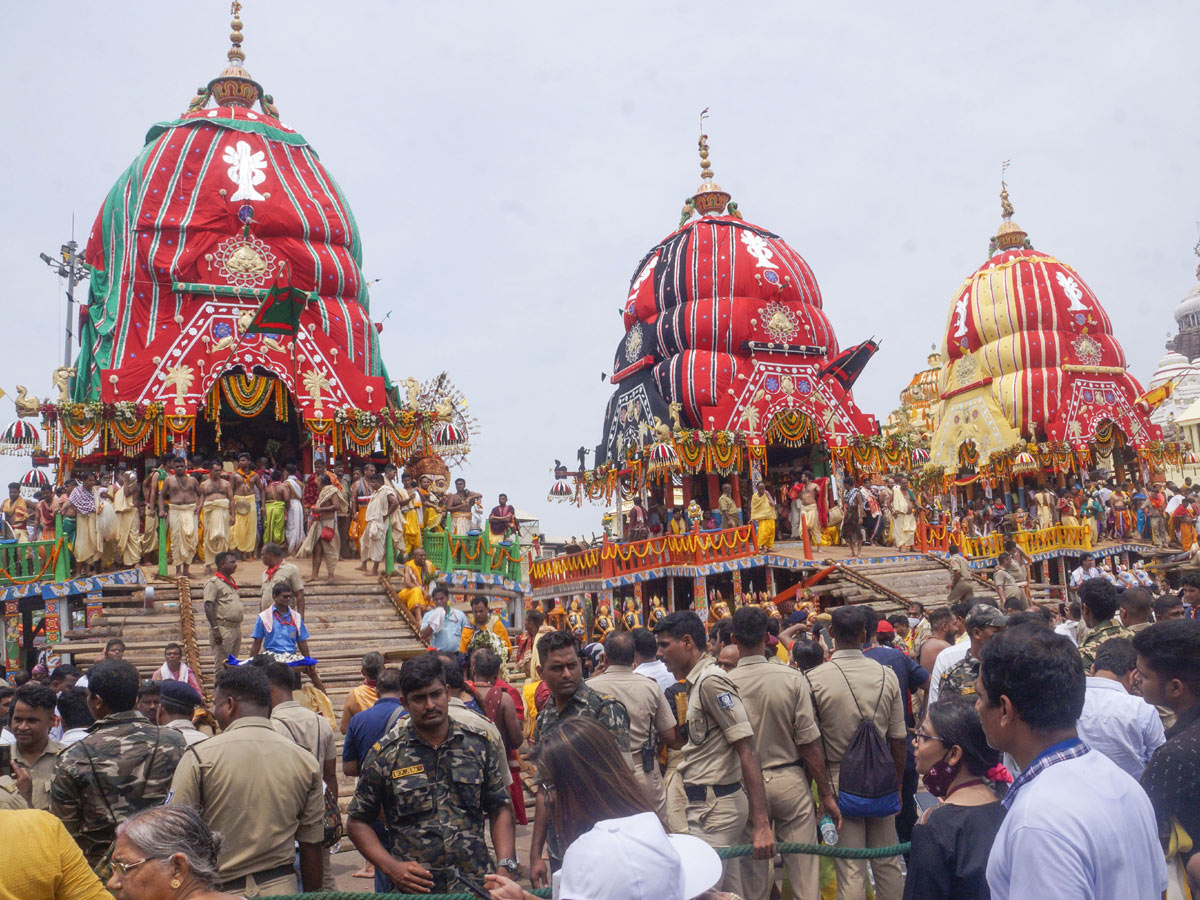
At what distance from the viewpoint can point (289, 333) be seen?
2070 centimetres

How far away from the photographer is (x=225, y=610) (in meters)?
10.5

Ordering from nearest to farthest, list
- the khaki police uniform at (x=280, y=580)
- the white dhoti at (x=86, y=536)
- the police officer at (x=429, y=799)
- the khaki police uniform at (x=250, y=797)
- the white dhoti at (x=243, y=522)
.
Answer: the khaki police uniform at (x=250, y=797) < the police officer at (x=429, y=799) < the khaki police uniform at (x=280, y=580) < the white dhoti at (x=86, y=536) < the white dhoti at (x=243, y=522)

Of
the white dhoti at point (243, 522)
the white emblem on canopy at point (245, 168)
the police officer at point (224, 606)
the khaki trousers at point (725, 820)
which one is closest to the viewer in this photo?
the khaki trousers at point (725, 820)

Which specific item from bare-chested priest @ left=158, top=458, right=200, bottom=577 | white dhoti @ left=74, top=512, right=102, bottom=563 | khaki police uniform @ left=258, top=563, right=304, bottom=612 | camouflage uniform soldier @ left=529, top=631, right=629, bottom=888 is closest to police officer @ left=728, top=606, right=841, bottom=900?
camouflage uniform soldier @ left=529, top=631, right=629, bottom=888

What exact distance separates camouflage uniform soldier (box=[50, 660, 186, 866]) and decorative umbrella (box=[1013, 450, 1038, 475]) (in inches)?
1179

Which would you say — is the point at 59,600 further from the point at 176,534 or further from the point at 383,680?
the point at 383,680

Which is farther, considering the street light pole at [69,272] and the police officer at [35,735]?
the street light pole at [69,272]

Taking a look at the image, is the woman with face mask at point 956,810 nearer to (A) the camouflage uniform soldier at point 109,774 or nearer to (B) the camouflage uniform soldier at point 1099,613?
(B) the camouflage uniform soldier at point 1099,613

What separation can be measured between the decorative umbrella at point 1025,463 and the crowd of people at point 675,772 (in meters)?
25.3

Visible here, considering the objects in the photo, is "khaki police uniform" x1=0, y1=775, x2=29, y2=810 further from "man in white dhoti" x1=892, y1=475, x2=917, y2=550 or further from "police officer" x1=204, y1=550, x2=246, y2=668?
"man in white dhoti" x1=892, y1=475, x2=917, y2=550

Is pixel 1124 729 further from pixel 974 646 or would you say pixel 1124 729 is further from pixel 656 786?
pixel 656 786

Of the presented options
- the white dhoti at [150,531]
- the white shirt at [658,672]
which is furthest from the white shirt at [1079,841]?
the white dhoti at [150,531]

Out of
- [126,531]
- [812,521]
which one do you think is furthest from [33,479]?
[812,521]

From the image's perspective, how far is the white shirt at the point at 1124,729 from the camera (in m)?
3.90
